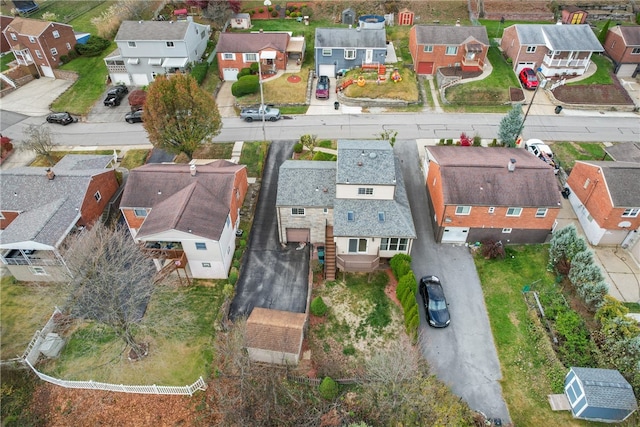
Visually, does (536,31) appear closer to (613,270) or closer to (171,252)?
(613,270)

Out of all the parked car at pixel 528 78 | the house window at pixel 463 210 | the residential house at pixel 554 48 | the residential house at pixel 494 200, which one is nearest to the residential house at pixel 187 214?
the residential house at pixel 494 200

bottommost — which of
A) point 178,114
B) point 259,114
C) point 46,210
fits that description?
point 259,114

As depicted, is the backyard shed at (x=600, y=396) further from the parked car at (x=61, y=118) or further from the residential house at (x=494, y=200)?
the parked car at (x=61, y=118)

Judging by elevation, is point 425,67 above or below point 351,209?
Result: below

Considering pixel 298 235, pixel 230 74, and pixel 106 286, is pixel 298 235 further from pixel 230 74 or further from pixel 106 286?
pixel 230 74

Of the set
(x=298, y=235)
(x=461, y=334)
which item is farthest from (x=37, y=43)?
(x=461, y=334)

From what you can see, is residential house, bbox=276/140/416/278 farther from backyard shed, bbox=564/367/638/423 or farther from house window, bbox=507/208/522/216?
backyard shed, bbox=564/367/638/423

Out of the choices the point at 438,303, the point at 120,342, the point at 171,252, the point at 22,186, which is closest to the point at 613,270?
the point at 438,303
